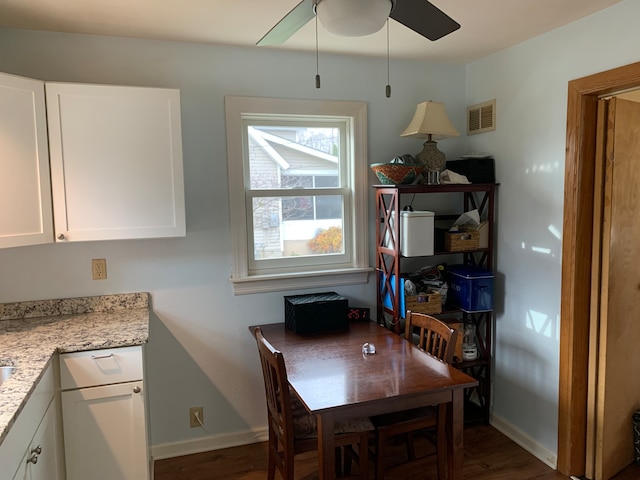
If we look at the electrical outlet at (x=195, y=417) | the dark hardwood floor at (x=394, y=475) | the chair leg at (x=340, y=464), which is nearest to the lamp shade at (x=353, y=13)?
the chair leg at (x=340, y=464)

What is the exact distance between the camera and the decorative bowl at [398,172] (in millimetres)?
2678

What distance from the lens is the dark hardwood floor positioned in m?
2.55

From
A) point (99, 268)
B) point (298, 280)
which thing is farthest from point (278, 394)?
point (99, 268)

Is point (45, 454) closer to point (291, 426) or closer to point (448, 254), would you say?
point (291, 426)

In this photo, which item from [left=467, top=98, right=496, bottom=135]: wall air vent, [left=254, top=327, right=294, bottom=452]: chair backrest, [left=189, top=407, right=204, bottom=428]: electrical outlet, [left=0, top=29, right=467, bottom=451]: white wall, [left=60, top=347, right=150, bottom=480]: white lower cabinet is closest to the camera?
[left=254, top=327, right=294, bottom=452]: chair backrest

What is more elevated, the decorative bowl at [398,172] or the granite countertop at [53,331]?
the decorative bowl at [398,172]

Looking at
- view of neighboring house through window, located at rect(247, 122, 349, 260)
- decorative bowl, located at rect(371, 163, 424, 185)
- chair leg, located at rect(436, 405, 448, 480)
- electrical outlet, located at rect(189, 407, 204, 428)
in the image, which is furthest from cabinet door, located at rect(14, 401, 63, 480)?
decorative bowl, located at rect(371, 163, 424, 185)

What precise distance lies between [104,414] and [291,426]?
2.74 feet

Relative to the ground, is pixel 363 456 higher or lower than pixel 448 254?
lower

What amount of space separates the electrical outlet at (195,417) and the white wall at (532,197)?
1868 millimetres

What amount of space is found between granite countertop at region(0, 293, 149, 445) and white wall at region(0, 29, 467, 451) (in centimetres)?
7

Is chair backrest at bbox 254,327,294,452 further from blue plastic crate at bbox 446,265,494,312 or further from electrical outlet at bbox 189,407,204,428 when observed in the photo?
blue plastic crate at bbox 446,265,494,312

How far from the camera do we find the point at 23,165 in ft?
6.84

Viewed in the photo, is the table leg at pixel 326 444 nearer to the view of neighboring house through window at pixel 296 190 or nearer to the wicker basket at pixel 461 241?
the view of neighboring house through window at pixel 296 190
